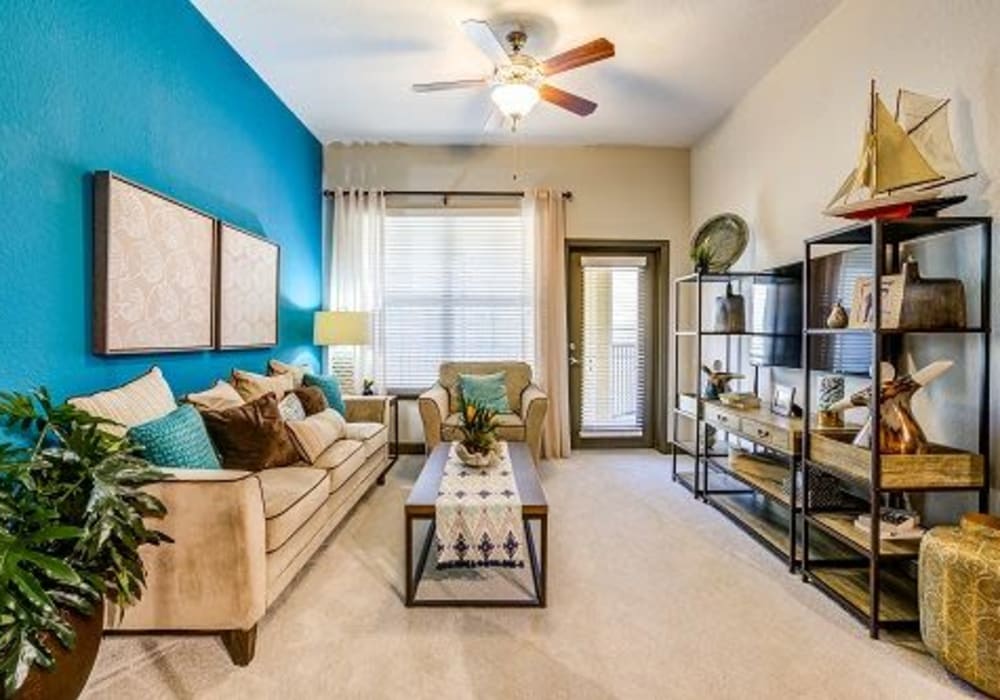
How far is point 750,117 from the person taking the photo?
4.36m

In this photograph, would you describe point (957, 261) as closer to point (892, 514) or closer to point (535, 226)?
point (892, 514)

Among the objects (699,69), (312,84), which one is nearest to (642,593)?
(699,69)

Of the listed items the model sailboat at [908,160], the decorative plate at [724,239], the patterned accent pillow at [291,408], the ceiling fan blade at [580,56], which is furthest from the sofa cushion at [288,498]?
the decorative plate at [724,239]

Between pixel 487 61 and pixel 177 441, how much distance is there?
10.1 ft

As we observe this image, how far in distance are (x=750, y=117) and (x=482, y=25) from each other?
8.54ft

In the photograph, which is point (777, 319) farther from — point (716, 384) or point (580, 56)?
point (580, 56)

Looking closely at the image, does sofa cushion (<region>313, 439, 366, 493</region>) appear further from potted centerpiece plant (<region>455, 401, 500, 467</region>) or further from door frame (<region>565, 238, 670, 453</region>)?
door frame (<region>565, 238, 670, 453</region>)

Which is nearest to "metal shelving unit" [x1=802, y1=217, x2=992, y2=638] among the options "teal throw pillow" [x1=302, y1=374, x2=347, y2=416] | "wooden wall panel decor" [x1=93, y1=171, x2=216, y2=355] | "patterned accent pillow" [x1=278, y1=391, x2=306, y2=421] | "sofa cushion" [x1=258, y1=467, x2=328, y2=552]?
"sofa cushion" [x1=258, y1=467, x2=328, y2=552]

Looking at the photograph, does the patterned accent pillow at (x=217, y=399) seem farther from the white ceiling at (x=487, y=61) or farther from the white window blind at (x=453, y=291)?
the white window blind at (x=453, y=291)

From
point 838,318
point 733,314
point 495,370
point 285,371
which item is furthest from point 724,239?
point 285,371

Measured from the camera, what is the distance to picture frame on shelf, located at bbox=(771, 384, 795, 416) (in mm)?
3494

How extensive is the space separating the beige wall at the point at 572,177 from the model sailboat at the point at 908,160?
3.14m

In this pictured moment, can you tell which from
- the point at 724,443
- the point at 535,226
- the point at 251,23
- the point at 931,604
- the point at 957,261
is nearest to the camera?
the point at 931,604

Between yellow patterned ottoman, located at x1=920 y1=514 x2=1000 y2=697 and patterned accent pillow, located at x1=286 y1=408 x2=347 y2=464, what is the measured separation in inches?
111
